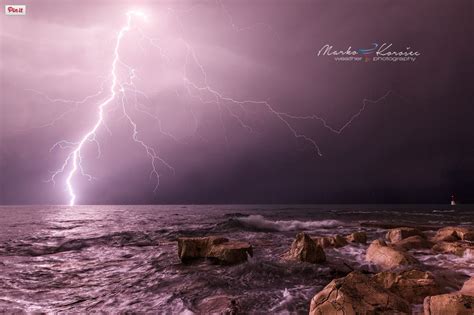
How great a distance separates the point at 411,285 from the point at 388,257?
3884mm

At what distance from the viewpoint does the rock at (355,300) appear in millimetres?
4289

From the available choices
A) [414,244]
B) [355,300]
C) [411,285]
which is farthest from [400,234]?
[355,300]

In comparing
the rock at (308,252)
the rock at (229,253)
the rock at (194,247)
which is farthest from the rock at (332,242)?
the rock at (194,247)

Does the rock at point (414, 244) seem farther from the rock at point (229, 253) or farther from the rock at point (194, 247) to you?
the rock at point (194, 247)

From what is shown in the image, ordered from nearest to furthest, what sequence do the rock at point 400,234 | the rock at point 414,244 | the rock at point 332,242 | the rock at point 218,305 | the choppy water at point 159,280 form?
the rock at point 218,305 → the choppy water at point 159,280 → the rock at point 414,244 → the rock at point 332,242 → the rock at point 400,234

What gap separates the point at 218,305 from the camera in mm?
6133

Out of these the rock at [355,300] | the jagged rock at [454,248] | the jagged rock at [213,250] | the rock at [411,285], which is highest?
the rock at [355,300]

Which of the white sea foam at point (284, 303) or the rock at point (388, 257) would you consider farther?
the rock at point (388, 257)

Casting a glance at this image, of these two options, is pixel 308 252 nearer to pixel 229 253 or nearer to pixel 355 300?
pixel 229 253

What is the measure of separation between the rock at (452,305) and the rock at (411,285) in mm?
1591

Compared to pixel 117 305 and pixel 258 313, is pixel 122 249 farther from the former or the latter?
pixel 258 313

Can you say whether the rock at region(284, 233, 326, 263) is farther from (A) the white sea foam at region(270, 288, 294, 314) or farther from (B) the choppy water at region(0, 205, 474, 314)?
→ (A) the white sea foam at region(270, 288, 294, 314)

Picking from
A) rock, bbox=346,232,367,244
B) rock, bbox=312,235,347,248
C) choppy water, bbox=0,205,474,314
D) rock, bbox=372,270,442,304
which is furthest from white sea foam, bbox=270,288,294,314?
rock, bbox=346,232,367,244

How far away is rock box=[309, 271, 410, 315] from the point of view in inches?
169
